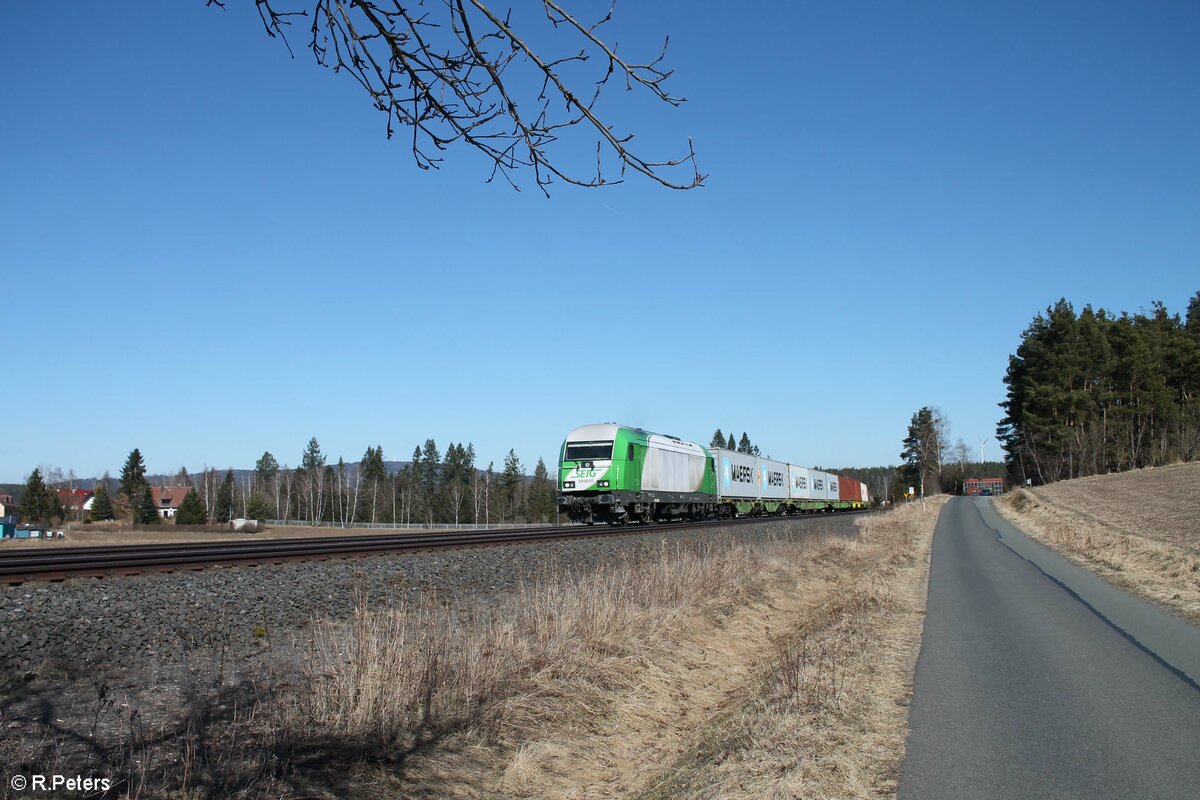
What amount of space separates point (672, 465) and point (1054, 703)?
25619mm

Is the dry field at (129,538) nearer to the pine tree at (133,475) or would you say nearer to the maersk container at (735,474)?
the maersk container at (735,474)

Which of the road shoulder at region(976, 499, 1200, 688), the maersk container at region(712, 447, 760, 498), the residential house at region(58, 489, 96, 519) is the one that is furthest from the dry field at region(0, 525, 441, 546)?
the residential house at region(58, 489, 96, 519)

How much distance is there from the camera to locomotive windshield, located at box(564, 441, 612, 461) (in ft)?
89.6

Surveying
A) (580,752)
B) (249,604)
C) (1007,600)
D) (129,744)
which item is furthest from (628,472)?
(129,744)

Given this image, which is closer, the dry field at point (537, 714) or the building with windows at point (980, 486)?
the dry field at point (537, 714)

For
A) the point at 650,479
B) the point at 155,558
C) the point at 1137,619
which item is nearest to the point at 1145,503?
the point at 650,479

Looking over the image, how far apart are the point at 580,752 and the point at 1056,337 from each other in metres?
76.2

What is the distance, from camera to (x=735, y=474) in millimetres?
41188

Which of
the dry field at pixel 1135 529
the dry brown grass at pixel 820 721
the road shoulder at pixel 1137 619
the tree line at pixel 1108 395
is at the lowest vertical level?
the dry brown grass at pixel 820 721

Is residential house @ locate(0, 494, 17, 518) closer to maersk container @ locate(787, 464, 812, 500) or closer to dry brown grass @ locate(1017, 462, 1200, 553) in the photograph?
maersk container @ locate(787, 464, 812, 500)

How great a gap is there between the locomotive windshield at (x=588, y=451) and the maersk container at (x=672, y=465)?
8.03ft

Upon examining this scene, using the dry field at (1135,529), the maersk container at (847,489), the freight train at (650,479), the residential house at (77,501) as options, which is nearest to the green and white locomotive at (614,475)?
the freight train at (650,479)

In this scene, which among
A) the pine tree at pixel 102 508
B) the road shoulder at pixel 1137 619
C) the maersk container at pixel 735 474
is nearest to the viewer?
the road shoulder at pixel 1137 619

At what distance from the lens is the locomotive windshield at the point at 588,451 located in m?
27.3
